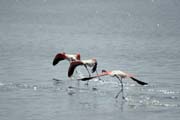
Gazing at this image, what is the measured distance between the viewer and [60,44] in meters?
64.7

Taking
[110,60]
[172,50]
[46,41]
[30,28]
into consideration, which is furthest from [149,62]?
[30,28]

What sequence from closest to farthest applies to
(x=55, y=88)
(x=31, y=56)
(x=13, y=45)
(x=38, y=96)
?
(x=38, y=96), (x=55, y=88), (x=31, y=56), (x=13, y=45)

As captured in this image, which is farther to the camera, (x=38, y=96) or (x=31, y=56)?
(x=31, y=56)

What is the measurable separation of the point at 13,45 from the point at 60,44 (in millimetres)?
5396

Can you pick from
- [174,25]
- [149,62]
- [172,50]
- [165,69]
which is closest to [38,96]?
[165,69]

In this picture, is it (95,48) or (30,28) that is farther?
(30,28)

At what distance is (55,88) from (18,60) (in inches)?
542

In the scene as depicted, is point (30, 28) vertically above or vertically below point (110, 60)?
above

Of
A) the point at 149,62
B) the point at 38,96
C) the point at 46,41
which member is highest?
the point at 46,41

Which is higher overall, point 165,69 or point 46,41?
point 46,41

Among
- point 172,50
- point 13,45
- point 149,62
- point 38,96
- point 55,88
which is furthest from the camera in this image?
point 13,45

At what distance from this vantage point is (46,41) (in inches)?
2660

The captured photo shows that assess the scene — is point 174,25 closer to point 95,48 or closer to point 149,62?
point 95,48

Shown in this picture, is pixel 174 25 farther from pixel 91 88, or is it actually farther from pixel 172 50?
pixel 91 88
